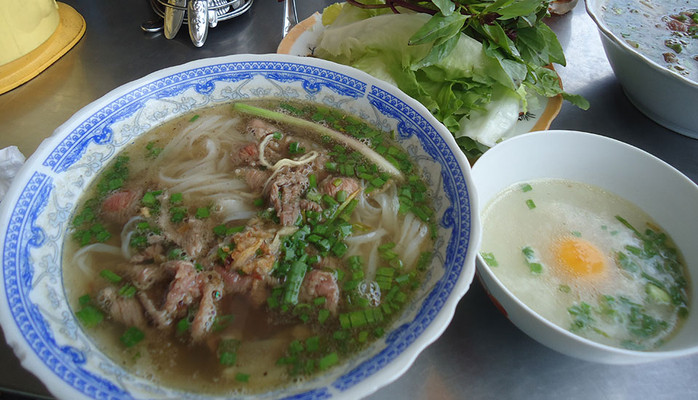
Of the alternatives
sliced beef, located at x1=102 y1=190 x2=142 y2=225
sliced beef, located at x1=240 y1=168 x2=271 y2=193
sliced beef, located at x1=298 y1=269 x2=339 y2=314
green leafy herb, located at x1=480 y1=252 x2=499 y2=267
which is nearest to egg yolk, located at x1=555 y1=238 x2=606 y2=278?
green leafy herb, located at x1=480 y1=252 x2=499 y2=267

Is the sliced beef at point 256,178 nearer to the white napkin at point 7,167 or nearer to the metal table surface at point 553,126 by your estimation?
the metal table surface at point 553,126

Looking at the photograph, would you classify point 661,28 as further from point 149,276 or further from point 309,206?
point 149,276

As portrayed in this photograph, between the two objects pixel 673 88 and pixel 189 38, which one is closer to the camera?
pixel 673 88

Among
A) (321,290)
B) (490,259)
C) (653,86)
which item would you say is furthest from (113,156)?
(653,86)

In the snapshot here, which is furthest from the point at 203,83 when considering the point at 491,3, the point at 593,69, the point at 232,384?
the point at 593,69

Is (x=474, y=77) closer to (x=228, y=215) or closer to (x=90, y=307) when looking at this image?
(x=228, y=215)

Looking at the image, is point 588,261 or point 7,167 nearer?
point 588,261

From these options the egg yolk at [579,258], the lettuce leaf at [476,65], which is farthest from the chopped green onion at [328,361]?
the lettuce leaf at [476,65]
